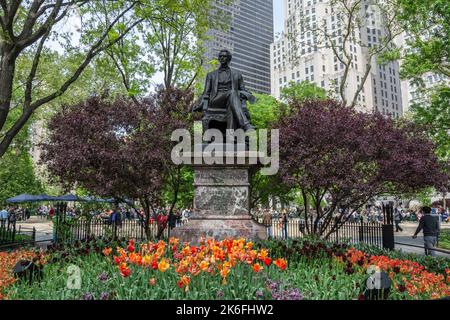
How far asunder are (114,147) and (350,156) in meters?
7.98

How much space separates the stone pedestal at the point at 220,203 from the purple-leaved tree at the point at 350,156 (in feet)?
14.6

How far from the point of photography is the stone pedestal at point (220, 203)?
7449 millimetres

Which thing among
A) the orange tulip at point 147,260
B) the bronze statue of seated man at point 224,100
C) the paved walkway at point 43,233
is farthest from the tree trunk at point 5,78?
the orange tulip at point 147,260

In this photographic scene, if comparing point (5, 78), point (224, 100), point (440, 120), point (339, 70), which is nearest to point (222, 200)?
point (224, 100)

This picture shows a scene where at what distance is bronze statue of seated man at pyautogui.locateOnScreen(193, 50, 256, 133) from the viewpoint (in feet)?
27.2

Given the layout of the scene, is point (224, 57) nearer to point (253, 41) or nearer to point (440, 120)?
point (440, 120)

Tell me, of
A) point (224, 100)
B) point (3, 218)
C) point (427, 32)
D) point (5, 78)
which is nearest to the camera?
point (224, 100)

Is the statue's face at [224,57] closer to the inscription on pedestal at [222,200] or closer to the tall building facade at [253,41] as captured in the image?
the inscription on pedestal at [222,200]

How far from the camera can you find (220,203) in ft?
25.3

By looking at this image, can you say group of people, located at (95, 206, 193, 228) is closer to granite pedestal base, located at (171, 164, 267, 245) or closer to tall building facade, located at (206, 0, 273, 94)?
granite pedestal base, located at (171, 164, 267, 245)

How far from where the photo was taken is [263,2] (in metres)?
120

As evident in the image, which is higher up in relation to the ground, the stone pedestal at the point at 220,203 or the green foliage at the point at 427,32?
the green foliage at the point at 427,32

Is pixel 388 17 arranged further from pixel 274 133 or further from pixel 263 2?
pixel 263 2

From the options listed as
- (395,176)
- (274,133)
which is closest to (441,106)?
(395,176)
